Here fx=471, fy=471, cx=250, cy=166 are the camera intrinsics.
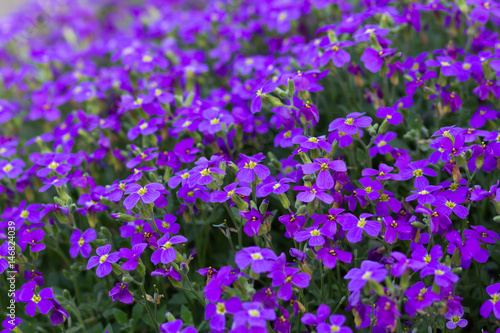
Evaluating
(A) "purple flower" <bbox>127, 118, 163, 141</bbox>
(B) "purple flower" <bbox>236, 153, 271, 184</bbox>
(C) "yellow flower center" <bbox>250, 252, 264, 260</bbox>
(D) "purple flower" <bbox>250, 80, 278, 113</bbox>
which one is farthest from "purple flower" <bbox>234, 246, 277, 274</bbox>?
(A) "purple flower" <bbox>127, 118, 163, 141</bbox>

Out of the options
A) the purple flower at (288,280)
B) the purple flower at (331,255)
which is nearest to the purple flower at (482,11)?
the purple flower at (331,255)

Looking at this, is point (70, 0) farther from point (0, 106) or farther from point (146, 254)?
point (146, 254)

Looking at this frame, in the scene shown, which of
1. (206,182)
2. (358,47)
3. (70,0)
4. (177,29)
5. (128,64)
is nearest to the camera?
(206,182)

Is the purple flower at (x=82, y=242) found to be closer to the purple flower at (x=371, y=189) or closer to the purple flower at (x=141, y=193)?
the purple flower at (x=141, y=193)

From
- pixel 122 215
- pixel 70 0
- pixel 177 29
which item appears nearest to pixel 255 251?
pixel 122 215

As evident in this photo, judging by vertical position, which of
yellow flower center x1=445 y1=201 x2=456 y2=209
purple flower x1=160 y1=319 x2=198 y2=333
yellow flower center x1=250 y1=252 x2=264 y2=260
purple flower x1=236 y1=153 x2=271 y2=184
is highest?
purple flower x1=236 y1=153 x2=271 y2=184

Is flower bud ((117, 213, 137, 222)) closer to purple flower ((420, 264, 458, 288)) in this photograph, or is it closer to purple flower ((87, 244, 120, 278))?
purple flower ((87, 244, 120, 278))
